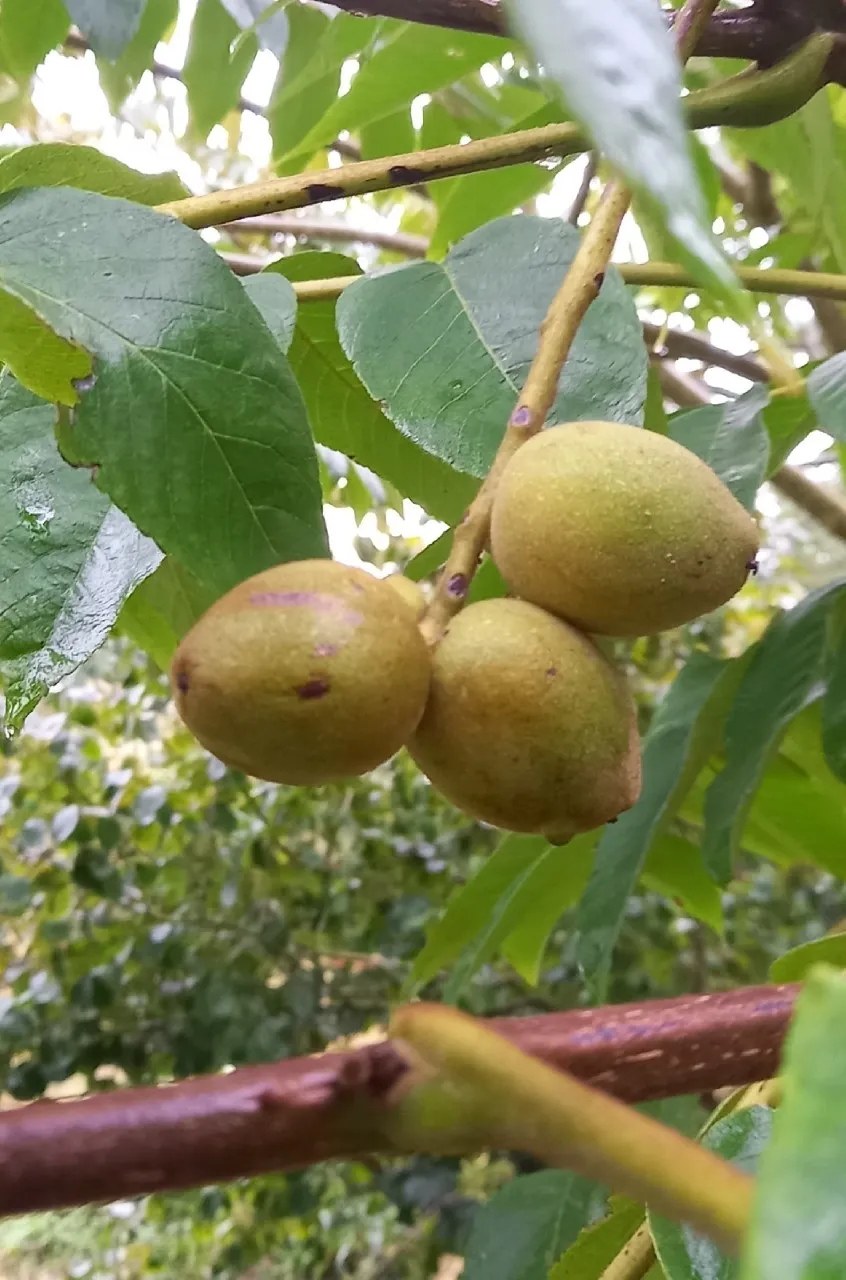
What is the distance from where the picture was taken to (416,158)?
0.43m

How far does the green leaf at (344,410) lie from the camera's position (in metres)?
0.53

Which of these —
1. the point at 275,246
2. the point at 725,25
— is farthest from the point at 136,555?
the point at 275,246

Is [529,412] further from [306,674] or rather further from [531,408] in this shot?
[306,674]

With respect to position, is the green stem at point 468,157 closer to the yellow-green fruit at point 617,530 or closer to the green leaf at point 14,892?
the yellow-green fruit at point 617,530

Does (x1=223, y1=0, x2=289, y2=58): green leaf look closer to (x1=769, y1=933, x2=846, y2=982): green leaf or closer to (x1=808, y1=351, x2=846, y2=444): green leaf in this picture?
(x1=808, y1=351, x2=846, y2=444): green leaf

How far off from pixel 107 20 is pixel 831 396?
0.48 m

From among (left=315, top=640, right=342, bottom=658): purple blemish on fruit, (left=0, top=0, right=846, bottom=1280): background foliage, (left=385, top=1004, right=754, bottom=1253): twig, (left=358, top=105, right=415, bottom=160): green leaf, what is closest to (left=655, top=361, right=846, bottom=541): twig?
(left=0, top=0, right=846, bottom=1280): background foliage

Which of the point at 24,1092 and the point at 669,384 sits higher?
the point at 669,384

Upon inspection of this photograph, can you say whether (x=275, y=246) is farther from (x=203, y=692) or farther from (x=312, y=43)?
(x=203, y=692)

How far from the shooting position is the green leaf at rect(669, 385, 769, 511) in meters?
0.56

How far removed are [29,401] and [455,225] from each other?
0.46 m

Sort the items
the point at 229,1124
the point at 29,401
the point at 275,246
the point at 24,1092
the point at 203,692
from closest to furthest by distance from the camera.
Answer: the point at 229,1124, the point at 203,692, the point at 29,401, the point at 24,1092, the point at 275,246

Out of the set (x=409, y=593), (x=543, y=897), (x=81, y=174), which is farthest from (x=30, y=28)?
(x=543, y=897)

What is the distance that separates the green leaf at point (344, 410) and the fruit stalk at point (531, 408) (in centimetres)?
18
